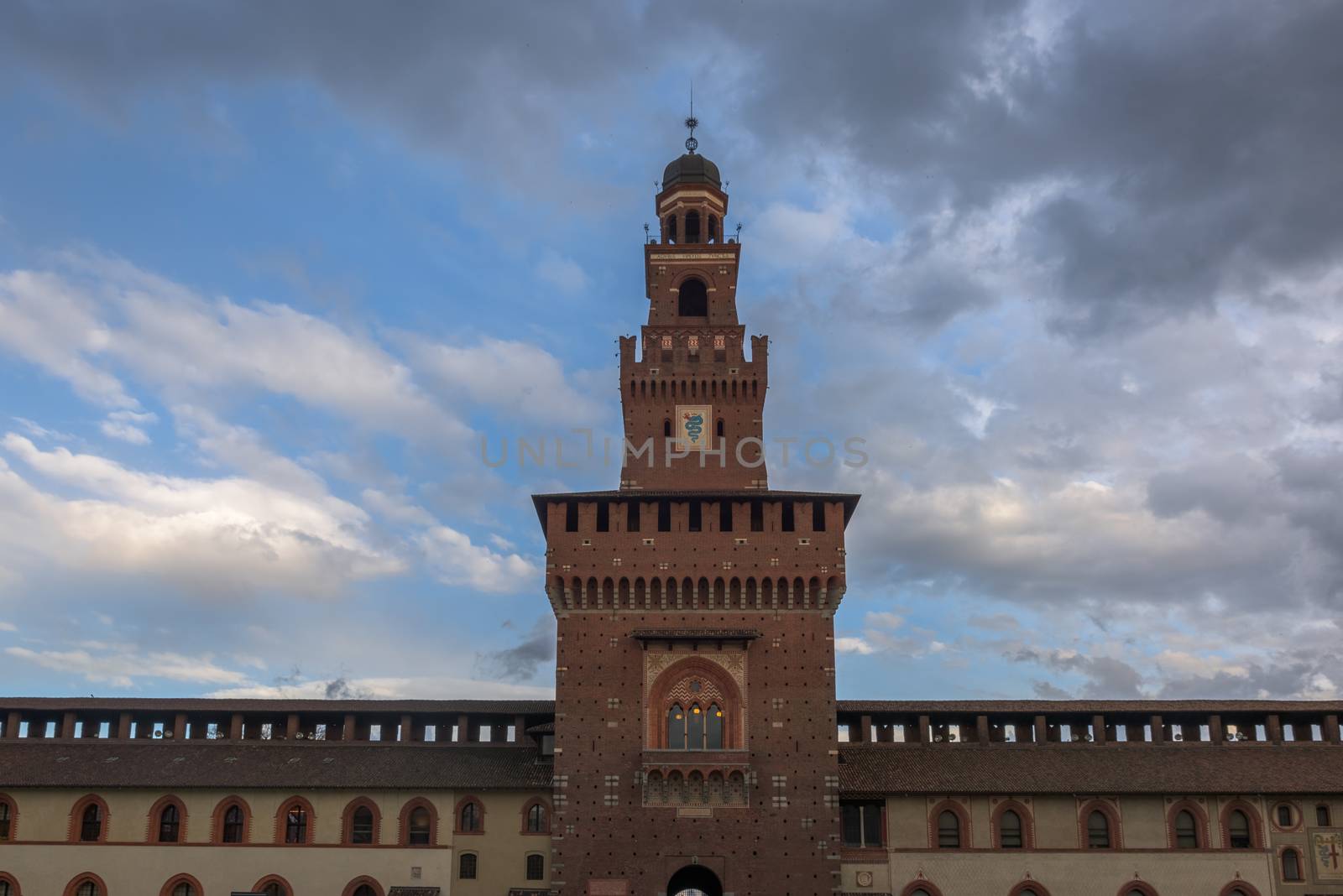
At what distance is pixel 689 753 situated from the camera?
50781mm

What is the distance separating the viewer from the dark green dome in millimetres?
65312

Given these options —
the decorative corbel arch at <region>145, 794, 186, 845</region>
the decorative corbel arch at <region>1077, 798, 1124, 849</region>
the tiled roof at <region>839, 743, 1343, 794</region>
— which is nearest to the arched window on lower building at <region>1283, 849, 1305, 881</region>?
the tiled roof at <region>839, 743, 1343, 794</region>

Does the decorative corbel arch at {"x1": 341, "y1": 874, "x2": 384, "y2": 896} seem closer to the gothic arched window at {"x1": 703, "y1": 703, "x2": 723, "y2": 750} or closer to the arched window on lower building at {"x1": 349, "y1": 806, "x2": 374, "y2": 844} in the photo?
the arched window on lower building at {"x1": 349, "y1": 806, "x2": 374, "y2": 844}

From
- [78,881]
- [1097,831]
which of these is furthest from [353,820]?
[1097,831]

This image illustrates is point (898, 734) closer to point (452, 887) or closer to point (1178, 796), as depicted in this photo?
point (1178, 796)

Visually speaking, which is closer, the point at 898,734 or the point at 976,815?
the point at 976,815

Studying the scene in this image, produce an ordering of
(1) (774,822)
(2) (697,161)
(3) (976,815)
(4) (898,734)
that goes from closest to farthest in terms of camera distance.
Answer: (1) (774,822) < (3) (976,815) < (4) (898,734) < (2) (697,161)

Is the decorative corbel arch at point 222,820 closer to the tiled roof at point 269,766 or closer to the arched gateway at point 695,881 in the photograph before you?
the tiled roof at point 269,766

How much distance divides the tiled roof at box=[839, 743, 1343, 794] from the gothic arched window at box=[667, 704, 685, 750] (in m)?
7.45

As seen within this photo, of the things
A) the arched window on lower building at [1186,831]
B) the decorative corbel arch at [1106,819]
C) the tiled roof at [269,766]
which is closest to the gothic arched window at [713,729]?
the tiled roof at [269,766]

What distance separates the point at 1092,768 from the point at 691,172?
34.7m

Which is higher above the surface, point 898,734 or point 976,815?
point 898,734

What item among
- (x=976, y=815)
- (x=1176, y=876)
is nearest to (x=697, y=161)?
(x=976, y=815)

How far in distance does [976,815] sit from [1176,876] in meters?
8.59
